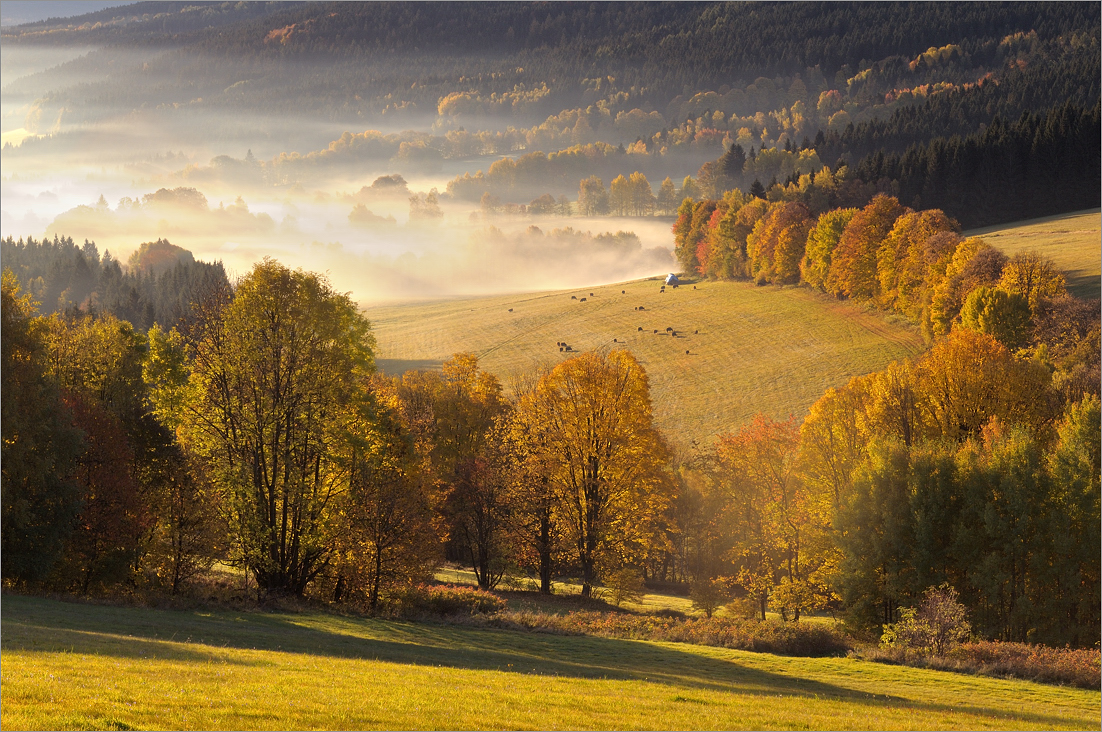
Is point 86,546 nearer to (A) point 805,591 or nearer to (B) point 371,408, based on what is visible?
(B) point 371,408

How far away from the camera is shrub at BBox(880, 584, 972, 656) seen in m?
37.6

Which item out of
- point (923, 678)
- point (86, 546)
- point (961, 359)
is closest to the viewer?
point (923, 678)

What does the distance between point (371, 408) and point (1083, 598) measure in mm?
38774

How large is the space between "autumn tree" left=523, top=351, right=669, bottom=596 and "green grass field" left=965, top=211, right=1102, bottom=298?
6637cm

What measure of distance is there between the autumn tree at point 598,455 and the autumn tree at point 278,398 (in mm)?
17426

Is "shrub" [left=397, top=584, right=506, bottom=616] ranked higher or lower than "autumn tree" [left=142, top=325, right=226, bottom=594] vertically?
lower

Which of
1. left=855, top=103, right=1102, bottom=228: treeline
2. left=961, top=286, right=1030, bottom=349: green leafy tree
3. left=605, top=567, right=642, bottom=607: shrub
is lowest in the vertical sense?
left=605, top=567, right=642, bottom=607: shrub

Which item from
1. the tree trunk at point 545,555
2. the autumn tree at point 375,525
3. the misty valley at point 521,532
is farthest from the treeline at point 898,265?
the autumn tree at point 375,525

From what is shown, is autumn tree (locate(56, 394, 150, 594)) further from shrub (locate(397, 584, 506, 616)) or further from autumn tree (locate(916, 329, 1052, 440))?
autumn tree (locate(916, 329, 1052, 440))

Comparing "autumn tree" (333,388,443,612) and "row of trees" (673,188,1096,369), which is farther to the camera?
"row of trees" (673,188,1096,369)

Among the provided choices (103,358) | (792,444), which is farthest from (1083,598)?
(103,358)

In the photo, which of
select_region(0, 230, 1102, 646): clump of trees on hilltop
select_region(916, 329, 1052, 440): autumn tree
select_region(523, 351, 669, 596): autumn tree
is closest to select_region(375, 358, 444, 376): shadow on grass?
select_region(0, 230, 1102, 646): clump of trees on hilltop

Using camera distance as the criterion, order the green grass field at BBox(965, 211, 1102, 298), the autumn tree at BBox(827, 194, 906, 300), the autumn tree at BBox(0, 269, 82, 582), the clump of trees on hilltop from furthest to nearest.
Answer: the autumn tree at BBox(827, 194, 906, 300), the green grass field at BBox(965, 211, 1102, 298), the clump of trees on hilltop, the autumn tree at BBox(0, 269, 82, 582)

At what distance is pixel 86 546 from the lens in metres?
38.6
